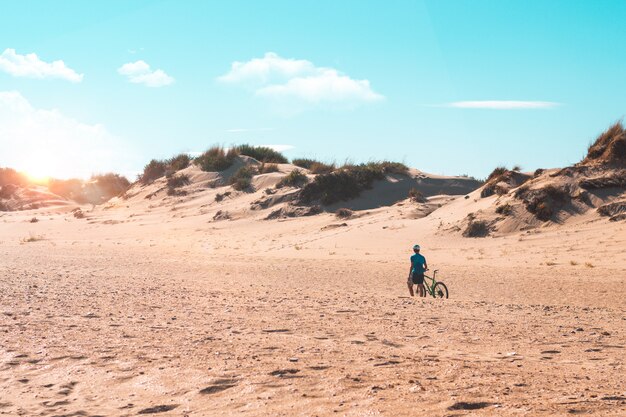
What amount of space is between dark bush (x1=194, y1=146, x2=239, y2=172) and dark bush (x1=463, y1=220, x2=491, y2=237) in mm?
23498

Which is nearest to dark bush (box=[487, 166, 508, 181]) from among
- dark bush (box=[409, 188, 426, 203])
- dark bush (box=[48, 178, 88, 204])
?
dark bush (box=[409, 188, 426, 203])

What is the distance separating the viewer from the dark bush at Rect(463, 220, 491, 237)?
25.5 m

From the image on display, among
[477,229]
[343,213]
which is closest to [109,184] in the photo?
[343,213]

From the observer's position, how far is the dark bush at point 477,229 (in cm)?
2553

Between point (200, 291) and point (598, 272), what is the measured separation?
34.4 ft

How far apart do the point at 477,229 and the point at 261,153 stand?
27215 millimetres

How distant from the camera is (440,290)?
587 inches

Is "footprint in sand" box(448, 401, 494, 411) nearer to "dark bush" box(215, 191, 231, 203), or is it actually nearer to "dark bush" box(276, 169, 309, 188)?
"dark bush" box(276, 169, 309, 188)

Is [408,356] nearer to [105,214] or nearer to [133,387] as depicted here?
[133,387]

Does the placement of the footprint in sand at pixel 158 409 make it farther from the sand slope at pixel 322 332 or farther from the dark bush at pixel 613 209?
the dark bush at pixel 613 209

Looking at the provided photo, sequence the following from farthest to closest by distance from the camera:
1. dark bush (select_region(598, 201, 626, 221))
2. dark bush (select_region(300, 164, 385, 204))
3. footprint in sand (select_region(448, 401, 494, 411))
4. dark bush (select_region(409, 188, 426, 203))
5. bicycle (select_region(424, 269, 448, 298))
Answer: dark bush (select_region(300, 164, 385, 204)) → dark bush (select_region(409, 188, 426, 203)) → dark bush (select_region(598, 201, 626, 221)) → bicycle (select_region(424, 269, 448, 298)) → footprint in sand (select_region(448, 401, 494, 411))

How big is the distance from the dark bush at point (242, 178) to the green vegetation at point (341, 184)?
529 cm

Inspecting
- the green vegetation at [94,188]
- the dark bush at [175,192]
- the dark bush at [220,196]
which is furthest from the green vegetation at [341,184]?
the green vegetation at [94,188]

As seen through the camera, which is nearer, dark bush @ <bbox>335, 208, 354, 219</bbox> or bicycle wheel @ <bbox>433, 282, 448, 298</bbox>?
bicycle wheel @ <bbox>433, 282, 448, 298</bbox>
